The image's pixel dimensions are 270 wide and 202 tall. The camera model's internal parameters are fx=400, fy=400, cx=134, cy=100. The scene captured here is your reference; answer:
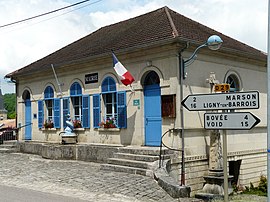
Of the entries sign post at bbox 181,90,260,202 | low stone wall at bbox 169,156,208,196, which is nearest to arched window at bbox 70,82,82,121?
low stone wall at bbox 169,156,208,196

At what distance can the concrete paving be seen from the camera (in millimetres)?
9891

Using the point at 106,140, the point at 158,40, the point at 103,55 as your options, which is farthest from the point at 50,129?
the point at 158,40

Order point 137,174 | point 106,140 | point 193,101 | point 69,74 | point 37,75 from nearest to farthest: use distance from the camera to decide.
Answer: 1. point 193,101
2. point 137,174
3. point 106,140
4. point 69,74
5. point 37,75

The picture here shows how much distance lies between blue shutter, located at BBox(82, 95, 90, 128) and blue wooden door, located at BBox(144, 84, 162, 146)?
3408 millimetres

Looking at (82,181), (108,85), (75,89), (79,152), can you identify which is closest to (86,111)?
(75,89)

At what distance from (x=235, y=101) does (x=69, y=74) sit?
12.7m

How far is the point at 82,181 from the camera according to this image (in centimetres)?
1169

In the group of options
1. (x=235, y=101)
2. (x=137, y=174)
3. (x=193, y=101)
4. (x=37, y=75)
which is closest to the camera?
(x=235, y=101)

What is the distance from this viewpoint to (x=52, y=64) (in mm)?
18984

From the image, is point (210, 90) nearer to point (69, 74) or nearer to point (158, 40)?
point (158, 40)

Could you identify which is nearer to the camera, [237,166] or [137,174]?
[137,174]

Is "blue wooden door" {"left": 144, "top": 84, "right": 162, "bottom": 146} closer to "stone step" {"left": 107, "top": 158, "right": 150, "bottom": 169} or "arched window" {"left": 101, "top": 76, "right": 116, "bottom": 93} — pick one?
"stone step" {"left": 107, "top": 158, "right": 150, "bottom": 169}

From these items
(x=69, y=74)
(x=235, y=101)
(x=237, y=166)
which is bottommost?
(x=237, y=166)

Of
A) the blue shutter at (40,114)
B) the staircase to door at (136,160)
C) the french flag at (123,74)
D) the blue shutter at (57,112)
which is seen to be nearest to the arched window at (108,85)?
the french flag at (123,74)
